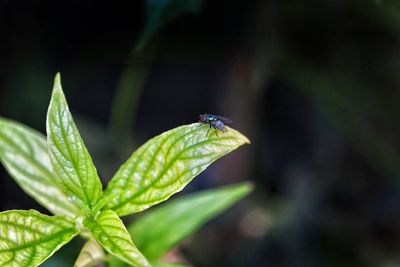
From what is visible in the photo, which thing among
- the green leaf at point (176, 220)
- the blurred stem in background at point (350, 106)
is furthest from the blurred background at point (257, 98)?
the green leaf at point (176, 220)

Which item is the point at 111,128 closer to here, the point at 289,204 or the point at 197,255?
the point at 197,255

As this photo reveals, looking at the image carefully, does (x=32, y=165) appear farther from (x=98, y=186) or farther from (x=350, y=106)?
(x=350, y=106)

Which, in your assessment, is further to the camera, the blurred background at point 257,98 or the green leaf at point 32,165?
the blurred background at point 257,98

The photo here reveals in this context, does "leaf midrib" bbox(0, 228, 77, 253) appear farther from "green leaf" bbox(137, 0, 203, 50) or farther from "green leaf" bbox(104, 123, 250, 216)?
"green leaf" bbox(137, 0, 203, 50)

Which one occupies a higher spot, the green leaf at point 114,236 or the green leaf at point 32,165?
the green leaf at point 32,165

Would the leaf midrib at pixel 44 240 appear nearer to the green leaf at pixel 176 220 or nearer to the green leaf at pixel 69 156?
the green leaf at pixel 69 156

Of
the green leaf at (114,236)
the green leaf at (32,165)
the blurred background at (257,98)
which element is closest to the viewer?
the green leaf at (114,236)

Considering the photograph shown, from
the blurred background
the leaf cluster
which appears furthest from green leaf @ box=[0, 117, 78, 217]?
the blurred background
